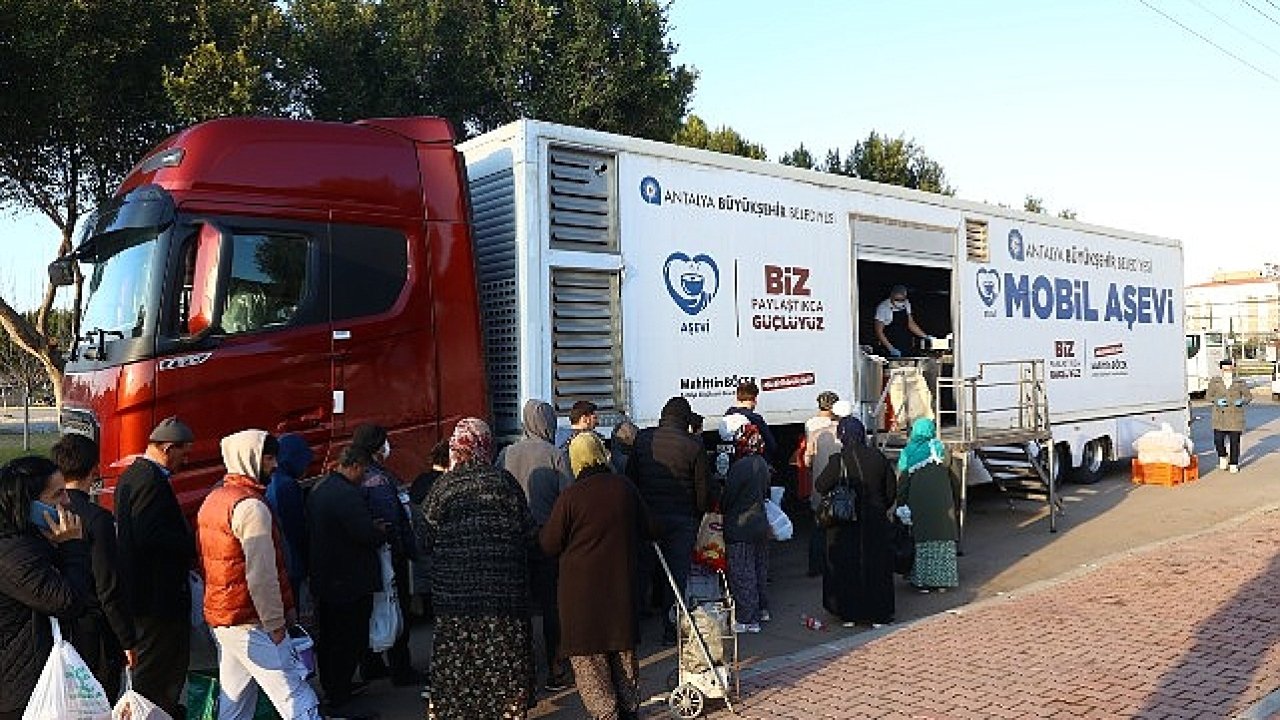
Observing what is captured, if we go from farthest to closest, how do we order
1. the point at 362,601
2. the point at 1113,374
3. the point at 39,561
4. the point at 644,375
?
the point at 1113,374 → the point at 644,375 → the point at 362,601 → the point at 39,561

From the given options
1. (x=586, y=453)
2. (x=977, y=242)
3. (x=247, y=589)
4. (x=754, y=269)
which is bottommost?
(x=247, y=589)

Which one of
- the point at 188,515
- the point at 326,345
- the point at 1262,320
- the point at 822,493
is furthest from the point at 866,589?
the point at 1262,320

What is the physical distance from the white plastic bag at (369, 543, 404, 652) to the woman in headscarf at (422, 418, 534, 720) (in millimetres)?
883

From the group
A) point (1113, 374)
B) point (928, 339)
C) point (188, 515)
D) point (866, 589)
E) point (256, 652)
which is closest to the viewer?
point (256, 652)

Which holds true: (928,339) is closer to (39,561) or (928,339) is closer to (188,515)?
(188,515)

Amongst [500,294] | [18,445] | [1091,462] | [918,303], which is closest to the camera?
[500,294]

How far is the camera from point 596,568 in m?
4.86

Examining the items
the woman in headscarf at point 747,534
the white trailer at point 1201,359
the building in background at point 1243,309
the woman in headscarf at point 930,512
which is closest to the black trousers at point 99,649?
the woman in headscarf at point 747,534

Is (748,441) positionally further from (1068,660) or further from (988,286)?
(988,286)

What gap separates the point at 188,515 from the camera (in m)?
5.95

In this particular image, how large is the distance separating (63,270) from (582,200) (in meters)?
3.56

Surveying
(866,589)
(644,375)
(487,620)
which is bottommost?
(866,589)

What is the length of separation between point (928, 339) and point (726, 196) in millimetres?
4802

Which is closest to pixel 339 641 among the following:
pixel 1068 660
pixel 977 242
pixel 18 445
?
pixel 1068 660
